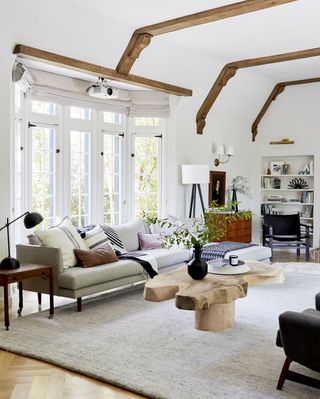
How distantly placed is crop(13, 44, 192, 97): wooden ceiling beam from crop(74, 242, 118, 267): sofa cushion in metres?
2.20

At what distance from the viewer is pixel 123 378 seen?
10.7 feet

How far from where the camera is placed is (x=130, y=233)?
641cm

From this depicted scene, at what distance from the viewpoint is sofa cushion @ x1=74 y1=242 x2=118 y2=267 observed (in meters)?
5.20

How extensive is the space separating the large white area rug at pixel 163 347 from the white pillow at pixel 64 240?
492 mm

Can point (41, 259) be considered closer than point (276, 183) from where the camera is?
Yes

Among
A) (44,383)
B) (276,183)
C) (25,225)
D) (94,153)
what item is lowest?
(44,383)

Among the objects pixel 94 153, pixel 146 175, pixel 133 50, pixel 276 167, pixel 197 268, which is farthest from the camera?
pixel 276 167

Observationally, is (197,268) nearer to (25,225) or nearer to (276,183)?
(25,225)

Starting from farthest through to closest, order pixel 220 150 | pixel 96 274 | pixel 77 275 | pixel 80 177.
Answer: pixel 220 150 → pixel 80 177 → pixel 96 274 → pixel 77 275

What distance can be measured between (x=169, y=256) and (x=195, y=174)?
2.17 m

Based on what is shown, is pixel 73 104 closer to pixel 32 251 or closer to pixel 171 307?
pixel 32 251

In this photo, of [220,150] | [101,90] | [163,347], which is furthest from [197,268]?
[220,150]

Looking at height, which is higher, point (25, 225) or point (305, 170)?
point (305, 170)

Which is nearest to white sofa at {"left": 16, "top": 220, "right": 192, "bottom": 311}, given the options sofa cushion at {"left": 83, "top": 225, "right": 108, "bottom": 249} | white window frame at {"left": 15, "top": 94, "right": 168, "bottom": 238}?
sofa cushion at {"left": 83, "top": 225, "right": 108, "bottom": 249}
